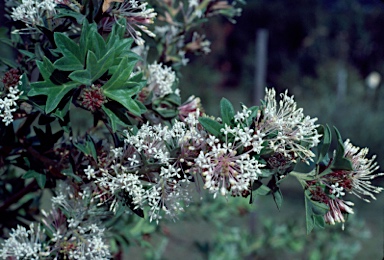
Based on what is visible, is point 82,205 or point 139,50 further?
point 139,50

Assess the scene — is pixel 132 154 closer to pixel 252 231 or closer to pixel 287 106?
pixel 287 106

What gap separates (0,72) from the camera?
723 mm

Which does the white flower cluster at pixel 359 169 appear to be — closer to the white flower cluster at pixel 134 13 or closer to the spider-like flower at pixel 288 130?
the spider-like flower at pixel 288 130

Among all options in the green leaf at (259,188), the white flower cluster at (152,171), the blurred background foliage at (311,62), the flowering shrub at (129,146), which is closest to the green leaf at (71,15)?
the flowering shrub at (129,146)

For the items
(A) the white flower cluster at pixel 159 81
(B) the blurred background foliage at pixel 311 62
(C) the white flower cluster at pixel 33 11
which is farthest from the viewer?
(B) the blurred background foliage at pixel 311 62

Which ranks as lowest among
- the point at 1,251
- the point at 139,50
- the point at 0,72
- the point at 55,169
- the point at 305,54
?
the point at 1,251

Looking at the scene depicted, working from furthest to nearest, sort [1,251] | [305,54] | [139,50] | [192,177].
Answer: [305,54], [139,50], [1,251], [192,177]

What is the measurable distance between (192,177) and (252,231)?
2296 mm

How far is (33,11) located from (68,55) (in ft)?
0.34

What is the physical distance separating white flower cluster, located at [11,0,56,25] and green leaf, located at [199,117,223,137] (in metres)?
0.23

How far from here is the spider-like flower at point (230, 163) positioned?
54 centimetres

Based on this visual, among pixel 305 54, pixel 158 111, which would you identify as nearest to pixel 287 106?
pixel 158 111

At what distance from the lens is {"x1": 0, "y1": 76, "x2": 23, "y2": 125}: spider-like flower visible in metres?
0.60

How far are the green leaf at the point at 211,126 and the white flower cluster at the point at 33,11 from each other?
9.1 inches
